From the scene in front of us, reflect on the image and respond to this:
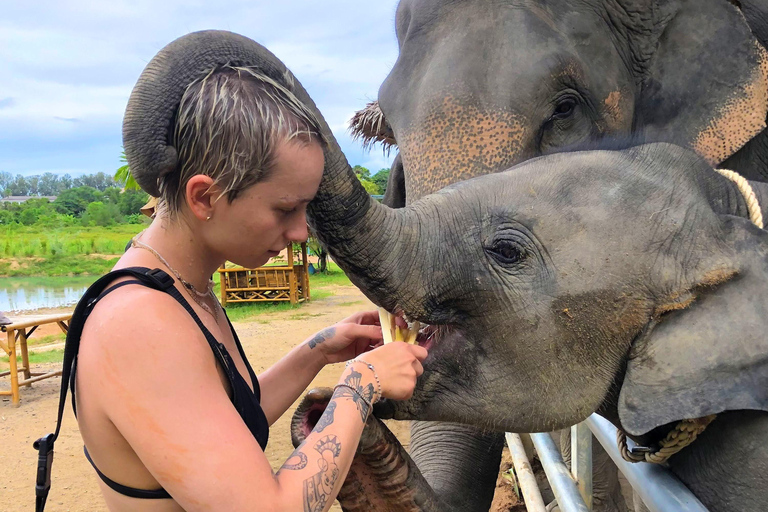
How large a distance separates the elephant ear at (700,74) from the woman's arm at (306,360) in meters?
1.64

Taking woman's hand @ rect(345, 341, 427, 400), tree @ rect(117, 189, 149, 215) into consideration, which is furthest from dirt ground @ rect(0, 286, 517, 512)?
tree @ rect(117, 189, 149, 215)

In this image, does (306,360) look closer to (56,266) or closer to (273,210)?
(273,210)

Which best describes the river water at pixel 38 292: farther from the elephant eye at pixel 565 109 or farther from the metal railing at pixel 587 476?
the elephant eye at pixel 565 109

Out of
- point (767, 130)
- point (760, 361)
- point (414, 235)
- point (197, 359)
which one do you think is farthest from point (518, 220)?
point (767, 130)

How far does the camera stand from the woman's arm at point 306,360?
1.85m

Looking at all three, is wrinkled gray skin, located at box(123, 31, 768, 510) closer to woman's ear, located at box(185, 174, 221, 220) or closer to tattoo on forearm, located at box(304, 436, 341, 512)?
woman's ear, located at box(185, 174, 221, 220)

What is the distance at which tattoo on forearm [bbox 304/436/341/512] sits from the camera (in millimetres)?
1209

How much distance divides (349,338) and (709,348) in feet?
2.80

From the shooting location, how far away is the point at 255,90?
125cm

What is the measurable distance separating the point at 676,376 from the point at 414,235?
640 millimetres

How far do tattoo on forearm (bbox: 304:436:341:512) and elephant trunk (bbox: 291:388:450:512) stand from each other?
0.25 meters

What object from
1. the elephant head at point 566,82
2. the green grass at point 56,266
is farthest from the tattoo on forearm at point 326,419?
the green grass at point 56,266

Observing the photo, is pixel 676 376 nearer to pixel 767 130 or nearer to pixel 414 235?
pixel 414 235

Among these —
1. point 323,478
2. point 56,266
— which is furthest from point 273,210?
point 56,266
